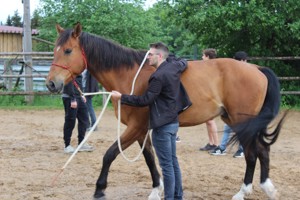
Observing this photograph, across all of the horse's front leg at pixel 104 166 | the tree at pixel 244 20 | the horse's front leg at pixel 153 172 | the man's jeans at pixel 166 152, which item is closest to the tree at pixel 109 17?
the tree at pixel 244 20

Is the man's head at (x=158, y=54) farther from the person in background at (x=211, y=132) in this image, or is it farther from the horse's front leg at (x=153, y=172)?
the person in background at (x=211, y=132)

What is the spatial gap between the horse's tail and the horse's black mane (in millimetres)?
1352

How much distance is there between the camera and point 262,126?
197 inches

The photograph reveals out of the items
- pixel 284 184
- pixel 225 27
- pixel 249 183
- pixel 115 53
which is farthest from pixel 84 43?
pixel 225 27

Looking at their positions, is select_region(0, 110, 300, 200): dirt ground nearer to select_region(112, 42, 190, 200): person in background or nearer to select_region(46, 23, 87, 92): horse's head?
select_region(112, 42, 190, 200): person in background

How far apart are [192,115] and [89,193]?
1472 mm

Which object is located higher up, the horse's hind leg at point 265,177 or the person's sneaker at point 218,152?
the horse's hind leg at point 265,177

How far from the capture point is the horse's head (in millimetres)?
4961

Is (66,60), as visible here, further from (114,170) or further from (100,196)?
(114,170)

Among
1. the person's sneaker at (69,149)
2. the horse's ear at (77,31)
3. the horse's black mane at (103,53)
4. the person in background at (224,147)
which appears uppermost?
the horse's ear at (77,31)

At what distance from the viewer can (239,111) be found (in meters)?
5.32

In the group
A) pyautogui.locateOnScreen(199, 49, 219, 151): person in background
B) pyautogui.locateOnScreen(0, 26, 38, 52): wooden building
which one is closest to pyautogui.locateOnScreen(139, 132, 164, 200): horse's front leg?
pyautogui.locateOnScreen(199, 49, 219, 151): person in background

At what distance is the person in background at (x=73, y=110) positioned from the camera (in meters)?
7.37

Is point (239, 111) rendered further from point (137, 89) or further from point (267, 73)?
point (137, 89)
